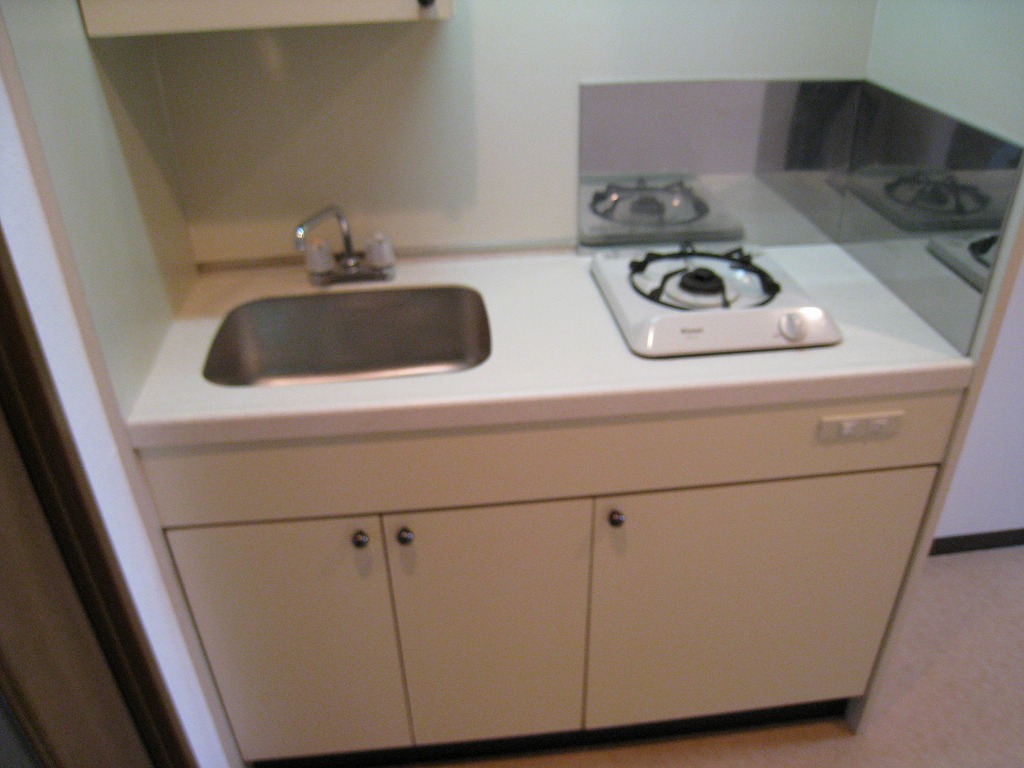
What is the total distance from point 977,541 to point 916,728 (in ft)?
2.30

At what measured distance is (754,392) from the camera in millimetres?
1199

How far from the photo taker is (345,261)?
156 cm

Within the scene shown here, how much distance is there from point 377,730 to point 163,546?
588mm

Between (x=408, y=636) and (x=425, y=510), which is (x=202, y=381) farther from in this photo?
(x=408, y=636)

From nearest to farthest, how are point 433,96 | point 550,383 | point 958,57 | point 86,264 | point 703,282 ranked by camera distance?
point 86,264 → point 550,383 → point 958,57 → point 703,282 → point 433,96

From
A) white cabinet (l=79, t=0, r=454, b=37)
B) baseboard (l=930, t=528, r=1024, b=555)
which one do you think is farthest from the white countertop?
baseboard (l=930, t=528, r=1024, b=555)

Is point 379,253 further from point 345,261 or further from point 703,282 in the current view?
point 703,282

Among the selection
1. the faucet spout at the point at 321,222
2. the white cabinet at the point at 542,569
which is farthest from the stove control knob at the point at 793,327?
the faucet spout at the point at 321,222

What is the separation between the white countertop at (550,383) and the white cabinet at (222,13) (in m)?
0.50

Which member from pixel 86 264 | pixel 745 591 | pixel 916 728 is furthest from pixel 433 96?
pixel 916 728

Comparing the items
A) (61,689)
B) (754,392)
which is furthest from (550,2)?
(61,689)

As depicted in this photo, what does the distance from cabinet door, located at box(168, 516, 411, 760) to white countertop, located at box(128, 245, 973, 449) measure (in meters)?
0.21

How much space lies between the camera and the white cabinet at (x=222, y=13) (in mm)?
1112

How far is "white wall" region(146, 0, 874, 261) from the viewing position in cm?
144
